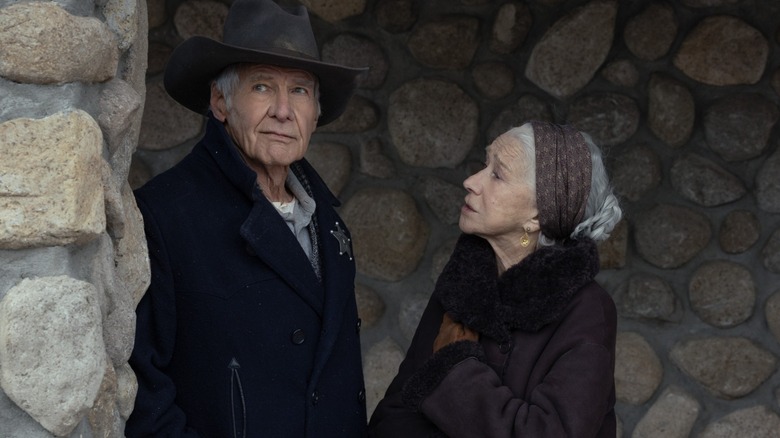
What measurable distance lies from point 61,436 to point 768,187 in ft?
8.57

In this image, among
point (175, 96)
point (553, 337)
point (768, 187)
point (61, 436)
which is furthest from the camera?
point (768, 187)

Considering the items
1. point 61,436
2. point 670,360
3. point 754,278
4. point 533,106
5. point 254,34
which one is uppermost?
point 254,34

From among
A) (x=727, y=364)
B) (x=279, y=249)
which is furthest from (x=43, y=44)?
(x=727, y=364)

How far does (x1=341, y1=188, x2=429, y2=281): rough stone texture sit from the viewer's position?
372 cm

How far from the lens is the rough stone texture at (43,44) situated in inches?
59.1

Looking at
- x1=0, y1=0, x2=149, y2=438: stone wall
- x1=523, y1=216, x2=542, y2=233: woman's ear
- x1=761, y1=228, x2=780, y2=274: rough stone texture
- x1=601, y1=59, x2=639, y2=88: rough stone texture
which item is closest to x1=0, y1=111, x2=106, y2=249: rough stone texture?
x1=0, y1=0, x2=149, y2=438: stone wall

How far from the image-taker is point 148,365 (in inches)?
77.7

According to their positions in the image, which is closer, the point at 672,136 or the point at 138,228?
the point at 138,228

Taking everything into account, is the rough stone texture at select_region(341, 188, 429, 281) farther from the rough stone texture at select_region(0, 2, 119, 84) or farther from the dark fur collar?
the rough stone texture at select_region(0, 2, 119, 84)

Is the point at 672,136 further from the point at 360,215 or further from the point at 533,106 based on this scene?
the point at 360,215

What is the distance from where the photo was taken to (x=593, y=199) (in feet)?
7.43

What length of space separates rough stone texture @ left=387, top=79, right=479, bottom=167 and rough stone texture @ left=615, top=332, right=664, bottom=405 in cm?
82

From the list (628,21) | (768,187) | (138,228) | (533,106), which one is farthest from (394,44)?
(138,228)

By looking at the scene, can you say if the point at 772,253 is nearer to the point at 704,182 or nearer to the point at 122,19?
the point at 704,182
